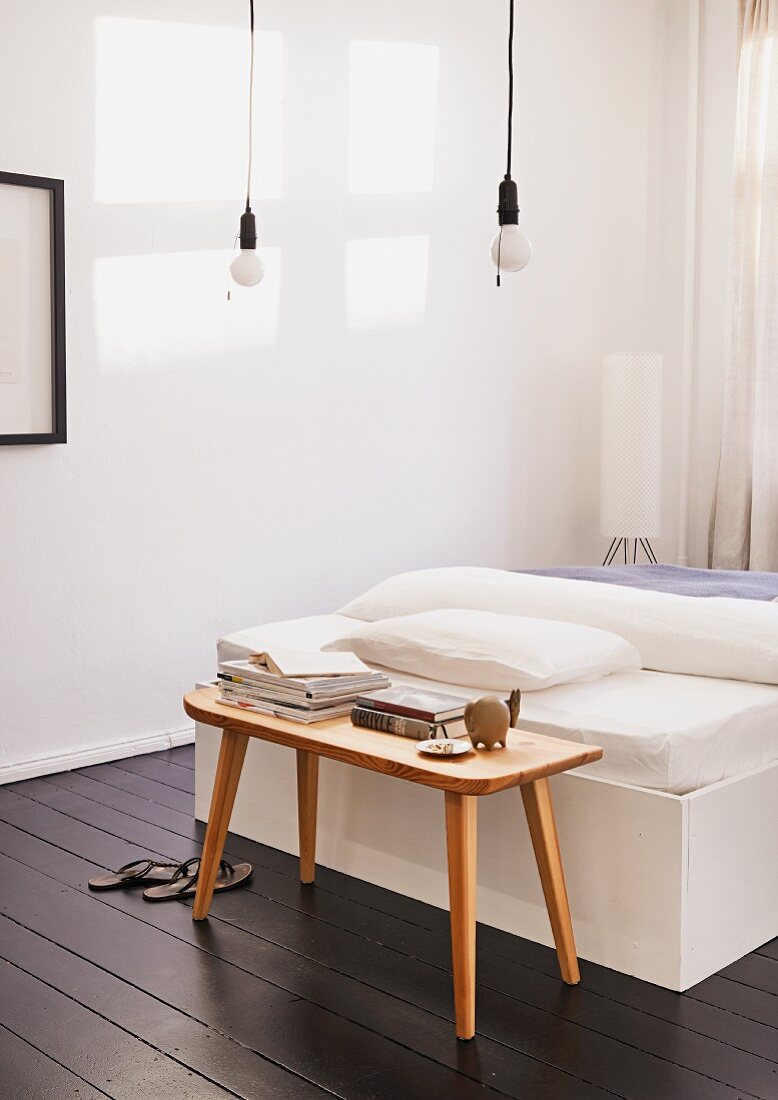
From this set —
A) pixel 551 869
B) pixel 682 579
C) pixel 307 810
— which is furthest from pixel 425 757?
pixel 682 579

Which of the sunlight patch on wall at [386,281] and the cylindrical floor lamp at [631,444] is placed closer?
the sunlight patch on wall at [386,281]

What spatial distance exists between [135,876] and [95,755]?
0.95 m

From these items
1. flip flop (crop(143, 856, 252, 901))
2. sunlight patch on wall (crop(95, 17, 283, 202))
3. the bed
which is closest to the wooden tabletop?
the bed

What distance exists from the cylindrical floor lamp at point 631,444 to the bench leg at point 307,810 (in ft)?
7.98

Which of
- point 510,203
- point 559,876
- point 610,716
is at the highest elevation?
point 510,203

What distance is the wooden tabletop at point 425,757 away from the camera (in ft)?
6.40

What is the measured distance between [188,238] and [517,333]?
1531 millimetres

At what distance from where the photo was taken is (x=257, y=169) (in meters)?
3.84

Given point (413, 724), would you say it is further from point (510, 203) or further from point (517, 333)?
point (517, 333)

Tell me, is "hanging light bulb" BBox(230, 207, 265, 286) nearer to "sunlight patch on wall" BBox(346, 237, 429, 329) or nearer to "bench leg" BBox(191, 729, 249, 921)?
"sunlight patch on wall" BBox(346, 237, 429, 329)

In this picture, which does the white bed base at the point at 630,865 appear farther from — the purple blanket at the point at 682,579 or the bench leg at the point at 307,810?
the purple blanket at the point at 682,579

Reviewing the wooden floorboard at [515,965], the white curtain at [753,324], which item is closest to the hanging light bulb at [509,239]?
the wooden floorboard at [515,965]

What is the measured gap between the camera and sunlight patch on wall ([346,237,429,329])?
4152 mm

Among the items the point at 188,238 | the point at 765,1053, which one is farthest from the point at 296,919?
the point at 188,238
